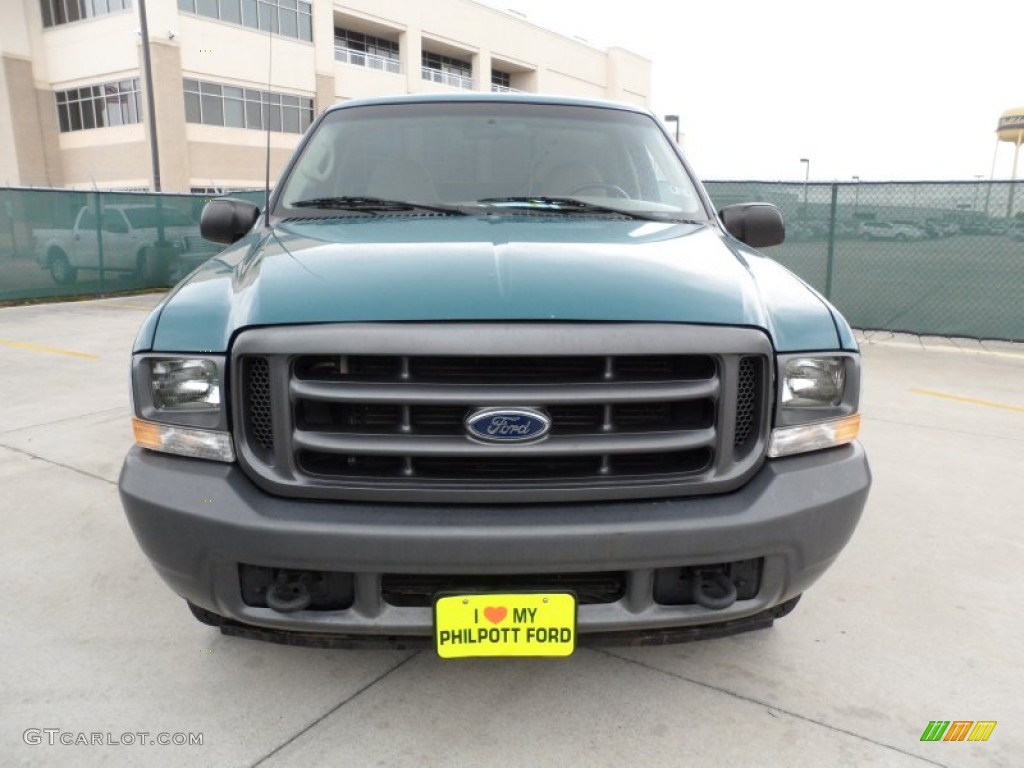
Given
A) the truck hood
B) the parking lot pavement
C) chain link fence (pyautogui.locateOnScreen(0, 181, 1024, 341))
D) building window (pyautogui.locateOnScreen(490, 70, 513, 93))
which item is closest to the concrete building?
building window (pyautogui.locateOnScreen(490, 70, 513, 93))

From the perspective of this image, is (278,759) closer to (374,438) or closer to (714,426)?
(374,438)

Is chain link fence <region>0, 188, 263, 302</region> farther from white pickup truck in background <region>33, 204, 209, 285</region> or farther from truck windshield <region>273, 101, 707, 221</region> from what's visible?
truck windshield <region>273, 101, 707, 221</region>

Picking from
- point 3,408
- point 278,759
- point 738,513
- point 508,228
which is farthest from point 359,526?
point 3,408

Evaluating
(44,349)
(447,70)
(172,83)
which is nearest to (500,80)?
(447,70)

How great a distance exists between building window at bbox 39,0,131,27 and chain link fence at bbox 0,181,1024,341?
23.0m

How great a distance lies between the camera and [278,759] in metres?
2.09

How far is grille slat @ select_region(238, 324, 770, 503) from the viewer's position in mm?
1914

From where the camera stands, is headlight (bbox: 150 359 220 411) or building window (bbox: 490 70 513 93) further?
building window (bbox: 490 70 513 93)

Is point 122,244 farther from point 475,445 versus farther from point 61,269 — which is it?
point 475,445

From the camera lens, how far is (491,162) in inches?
128

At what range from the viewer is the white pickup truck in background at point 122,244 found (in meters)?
12.4

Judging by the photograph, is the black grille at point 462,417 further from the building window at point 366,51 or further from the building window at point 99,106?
the building window at point 366,51

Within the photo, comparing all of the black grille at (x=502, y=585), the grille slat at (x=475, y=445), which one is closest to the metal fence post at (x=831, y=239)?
the grille slat at (x=475, y=445)

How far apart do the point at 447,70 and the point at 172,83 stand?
19745 mm
